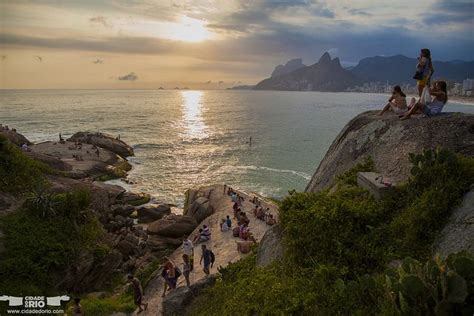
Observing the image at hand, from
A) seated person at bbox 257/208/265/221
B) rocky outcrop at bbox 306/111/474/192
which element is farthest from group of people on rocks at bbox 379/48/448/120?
seated person at bbox 257/208/265/221

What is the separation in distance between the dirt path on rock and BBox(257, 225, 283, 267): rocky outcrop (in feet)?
16.2

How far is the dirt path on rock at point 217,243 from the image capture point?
1762 cm

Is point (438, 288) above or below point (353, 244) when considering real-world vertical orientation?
above

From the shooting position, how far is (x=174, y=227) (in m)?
30.1

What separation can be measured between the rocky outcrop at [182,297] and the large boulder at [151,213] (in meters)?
22.8

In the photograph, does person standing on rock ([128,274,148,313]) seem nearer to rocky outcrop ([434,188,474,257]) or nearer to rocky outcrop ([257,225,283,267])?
rocky outcrop ([257,225,283,267])

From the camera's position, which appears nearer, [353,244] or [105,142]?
[353,244]

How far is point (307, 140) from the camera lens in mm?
83375

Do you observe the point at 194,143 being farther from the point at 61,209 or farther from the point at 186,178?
the point at 61,209

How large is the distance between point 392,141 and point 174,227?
840 inches

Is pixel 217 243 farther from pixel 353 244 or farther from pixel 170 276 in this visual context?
pixel 353 244

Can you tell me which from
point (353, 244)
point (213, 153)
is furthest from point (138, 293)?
point (213, 153)

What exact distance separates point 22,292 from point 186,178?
36499 mm

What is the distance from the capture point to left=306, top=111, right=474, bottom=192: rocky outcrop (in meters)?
11.9
